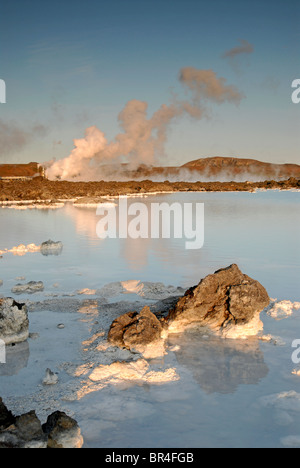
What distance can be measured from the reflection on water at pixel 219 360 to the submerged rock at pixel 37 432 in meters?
1.39

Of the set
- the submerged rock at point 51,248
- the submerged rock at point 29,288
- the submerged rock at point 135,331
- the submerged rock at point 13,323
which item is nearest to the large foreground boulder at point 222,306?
the submerged rock at point 135,331

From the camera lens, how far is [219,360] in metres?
4.79

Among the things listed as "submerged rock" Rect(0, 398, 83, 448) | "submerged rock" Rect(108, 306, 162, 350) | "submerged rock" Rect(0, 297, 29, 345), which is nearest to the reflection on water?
"submerged rock" Rect(108, 306, 162, 350)

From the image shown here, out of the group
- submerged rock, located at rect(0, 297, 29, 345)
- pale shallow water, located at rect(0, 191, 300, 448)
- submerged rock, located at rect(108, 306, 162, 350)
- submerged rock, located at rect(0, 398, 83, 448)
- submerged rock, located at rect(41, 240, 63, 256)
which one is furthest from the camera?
submerged rock, located at rect(41, 240, 63, 256)

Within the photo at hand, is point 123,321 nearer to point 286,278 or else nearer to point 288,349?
point 288,349

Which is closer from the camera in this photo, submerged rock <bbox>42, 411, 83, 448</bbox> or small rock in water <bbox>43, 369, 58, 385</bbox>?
submerged rock <bbox>42, 411, 83, 448</bbox>

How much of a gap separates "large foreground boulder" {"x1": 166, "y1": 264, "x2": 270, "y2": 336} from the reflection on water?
177 mm

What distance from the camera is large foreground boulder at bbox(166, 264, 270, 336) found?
565 cm

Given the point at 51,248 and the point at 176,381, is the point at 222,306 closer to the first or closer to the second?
the point at 176,381

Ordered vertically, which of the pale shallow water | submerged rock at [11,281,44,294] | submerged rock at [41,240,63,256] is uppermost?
submerged rock at [41,240,63,256]

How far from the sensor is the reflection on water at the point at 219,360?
4.34 metres

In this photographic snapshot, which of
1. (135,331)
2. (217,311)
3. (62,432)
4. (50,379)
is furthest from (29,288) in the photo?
(62,432)

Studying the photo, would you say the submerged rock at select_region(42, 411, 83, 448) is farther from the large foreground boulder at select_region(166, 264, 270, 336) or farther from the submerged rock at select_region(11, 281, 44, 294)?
the submerged rock at select_region(11, 281, 44, 294)
